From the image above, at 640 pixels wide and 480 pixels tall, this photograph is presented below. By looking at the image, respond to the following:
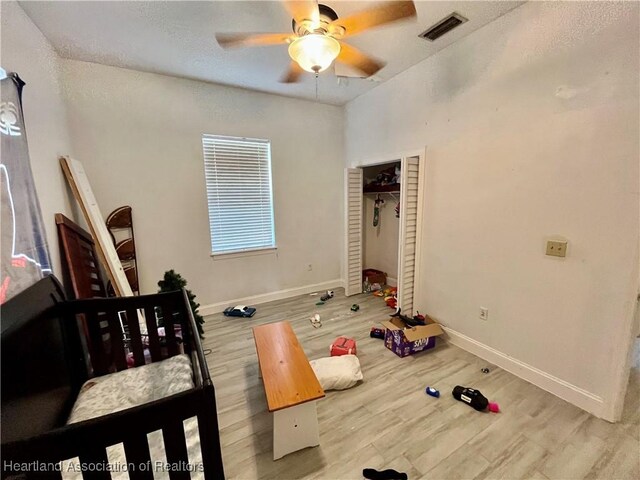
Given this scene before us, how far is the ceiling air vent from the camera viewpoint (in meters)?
2.00

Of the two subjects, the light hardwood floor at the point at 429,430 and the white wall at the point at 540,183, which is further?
the white wall at the point at 540,183

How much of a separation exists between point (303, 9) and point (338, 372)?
90.6 inches

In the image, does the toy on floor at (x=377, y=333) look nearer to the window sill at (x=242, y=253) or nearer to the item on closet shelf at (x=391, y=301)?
the item on closet shelf at (x=391, y=301)

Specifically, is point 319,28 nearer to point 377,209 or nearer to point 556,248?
point 556,248

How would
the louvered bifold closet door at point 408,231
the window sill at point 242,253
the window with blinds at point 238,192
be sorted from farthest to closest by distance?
the window sill at point 242,253 < the window with blinds at point 238,192 < the louvered bifold closet door at point 408,231

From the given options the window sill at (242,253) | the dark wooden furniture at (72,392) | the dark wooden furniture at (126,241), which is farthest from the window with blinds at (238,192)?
the dark wooden furniture at (72,392)

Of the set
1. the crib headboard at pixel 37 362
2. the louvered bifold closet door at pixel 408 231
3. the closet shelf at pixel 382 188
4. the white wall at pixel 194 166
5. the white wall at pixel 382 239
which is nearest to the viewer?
the crib headboard at pixel 37 362

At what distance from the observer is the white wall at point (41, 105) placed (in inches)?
63.9

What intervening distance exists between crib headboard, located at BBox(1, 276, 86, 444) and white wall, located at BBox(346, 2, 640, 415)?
2.86 m

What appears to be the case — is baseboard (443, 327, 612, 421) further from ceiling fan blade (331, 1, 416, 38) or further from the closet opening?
ceiling fan blade (331, 1, 416, 38)

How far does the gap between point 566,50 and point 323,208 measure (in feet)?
9.21

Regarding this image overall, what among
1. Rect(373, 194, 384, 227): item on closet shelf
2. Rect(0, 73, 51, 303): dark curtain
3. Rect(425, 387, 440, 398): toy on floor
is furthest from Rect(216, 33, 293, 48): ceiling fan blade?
Rect(373, 194, 384, 227): item on closet shelf

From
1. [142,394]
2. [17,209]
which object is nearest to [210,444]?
[142,394]

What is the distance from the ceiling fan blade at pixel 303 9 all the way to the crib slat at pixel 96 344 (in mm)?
1935
